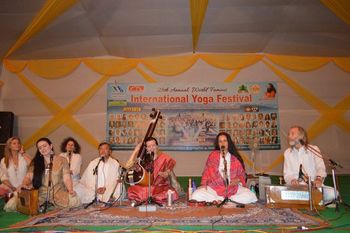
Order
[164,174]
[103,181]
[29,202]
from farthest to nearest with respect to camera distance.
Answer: [103,181] < [164,174] < [29,202]

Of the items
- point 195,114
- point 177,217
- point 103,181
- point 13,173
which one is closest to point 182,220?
point 177,217

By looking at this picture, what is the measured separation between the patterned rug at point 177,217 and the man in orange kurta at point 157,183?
42 centimetres

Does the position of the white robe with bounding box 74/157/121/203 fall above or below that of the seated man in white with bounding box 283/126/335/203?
below

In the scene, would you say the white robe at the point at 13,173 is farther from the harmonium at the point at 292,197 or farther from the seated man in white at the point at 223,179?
the harmonium at the point at 292,197

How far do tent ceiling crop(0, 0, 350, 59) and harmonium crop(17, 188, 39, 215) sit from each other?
130 inches

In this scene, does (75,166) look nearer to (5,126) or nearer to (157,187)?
(157,187)

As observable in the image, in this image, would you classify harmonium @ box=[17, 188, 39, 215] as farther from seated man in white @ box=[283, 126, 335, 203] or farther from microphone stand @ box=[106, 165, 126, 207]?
seated man in white @ box=[283, 126, 335, 203]

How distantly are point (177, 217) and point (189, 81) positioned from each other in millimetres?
4968

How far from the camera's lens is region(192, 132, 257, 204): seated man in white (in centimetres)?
460

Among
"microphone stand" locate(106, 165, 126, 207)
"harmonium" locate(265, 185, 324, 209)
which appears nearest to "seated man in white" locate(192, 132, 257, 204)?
"harmonium" locate(265, 185, 324, 209)

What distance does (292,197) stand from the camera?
400cm

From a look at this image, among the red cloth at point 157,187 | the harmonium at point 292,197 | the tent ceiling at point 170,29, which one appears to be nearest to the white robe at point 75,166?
the red cloth at point 157,187

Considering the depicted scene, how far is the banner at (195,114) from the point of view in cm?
774

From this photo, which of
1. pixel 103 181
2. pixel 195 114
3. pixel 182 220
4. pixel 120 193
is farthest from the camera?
pixel 195 114
